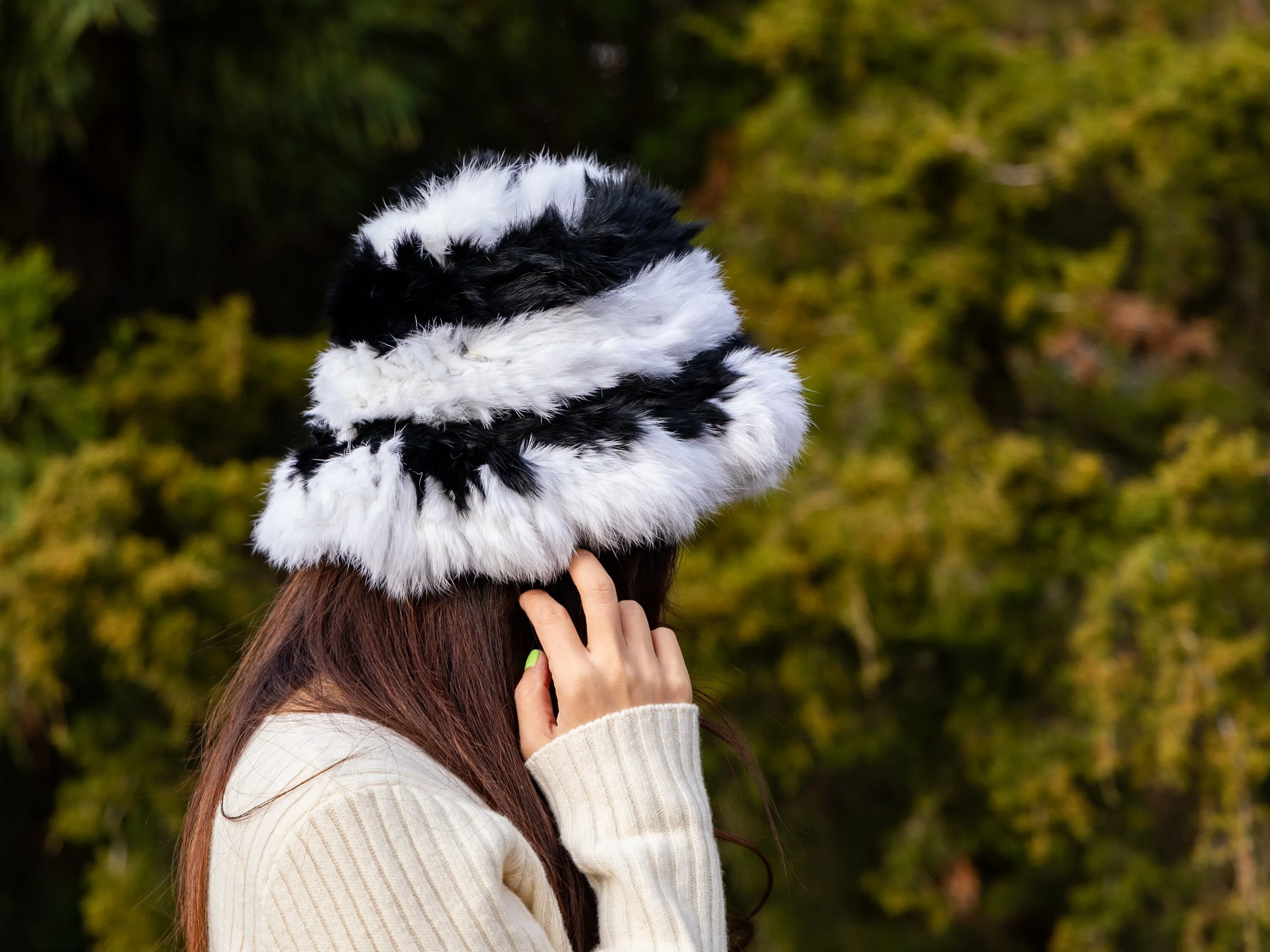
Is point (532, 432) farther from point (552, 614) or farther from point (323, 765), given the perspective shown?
point (323, 765)

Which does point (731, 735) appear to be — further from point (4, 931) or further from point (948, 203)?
point (4, 931)

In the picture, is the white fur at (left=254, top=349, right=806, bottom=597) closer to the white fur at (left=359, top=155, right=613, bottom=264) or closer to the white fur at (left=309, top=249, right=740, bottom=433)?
the white fur at (left=309, top=249, right=740, bottom=433)

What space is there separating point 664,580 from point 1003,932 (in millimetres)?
3237

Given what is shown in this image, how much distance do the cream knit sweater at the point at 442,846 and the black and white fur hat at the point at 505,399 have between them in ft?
0.62

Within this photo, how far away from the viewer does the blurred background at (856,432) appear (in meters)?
2.56

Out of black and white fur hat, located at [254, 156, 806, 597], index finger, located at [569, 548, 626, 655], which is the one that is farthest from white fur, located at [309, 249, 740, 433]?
index finger, located at [569, 548, 626, 655]

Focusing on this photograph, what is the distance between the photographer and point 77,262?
11.3ft

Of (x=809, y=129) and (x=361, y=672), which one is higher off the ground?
(x=809, y=129)

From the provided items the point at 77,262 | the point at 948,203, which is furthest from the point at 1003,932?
the point at 77,262

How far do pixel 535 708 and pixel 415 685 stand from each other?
5.0 inches

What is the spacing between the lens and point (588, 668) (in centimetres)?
113

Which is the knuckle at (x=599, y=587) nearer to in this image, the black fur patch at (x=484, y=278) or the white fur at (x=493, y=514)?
the white fur at (x=493, y=514)

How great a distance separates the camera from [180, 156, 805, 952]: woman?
1.08 m

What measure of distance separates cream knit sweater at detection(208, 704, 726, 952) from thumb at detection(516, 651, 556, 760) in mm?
21
